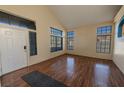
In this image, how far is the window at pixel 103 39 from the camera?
5013 millimetres

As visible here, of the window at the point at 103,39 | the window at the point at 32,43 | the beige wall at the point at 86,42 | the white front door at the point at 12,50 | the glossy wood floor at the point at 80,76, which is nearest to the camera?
the glossy wood floor at the point at 80,76

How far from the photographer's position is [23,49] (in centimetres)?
342

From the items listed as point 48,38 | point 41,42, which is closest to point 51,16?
point 48,38

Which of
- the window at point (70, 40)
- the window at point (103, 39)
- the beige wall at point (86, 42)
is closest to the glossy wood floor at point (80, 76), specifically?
the window at point (103, 39)

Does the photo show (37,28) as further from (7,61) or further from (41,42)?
(7,61)

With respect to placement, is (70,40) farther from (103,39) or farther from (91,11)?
(91,11)

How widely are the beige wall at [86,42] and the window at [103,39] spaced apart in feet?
0.90

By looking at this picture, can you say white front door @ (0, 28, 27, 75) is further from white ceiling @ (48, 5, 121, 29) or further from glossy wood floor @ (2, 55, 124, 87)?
white ceiling @ (48, 5, 121, 29)

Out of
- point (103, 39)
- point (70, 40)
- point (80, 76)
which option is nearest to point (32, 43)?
point (80, 76)

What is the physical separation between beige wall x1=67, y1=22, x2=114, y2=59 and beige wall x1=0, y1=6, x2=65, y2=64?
96.8 inches

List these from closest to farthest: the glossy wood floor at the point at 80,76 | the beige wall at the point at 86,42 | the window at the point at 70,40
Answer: the glossy wood floor at the point at 80,76 → the beige wall at the point at 86,42 → the window at the point at 70,40

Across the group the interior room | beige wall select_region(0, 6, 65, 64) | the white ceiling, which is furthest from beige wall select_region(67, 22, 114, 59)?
beige wall select_region(0, 6, 65, 64)

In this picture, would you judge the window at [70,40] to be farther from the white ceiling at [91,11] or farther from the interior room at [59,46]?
the white ceiling at [91,11]
